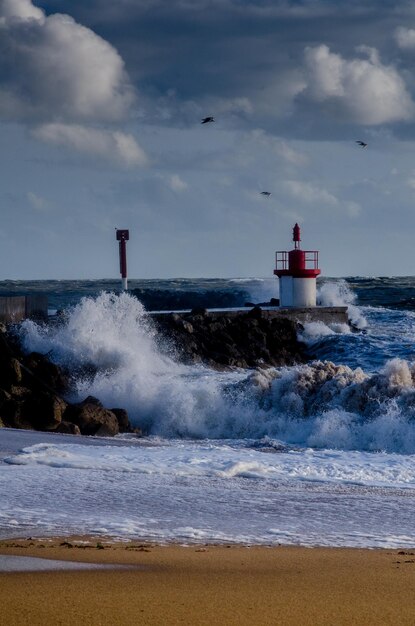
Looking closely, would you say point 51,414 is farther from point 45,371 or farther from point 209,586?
point 209,586

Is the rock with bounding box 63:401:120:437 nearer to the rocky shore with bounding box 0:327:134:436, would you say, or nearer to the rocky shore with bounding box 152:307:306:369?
the rocky shore with bounding box 0:327:134:436

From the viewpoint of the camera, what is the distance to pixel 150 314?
722 inches

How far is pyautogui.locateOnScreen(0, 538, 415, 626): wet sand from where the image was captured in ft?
11.8

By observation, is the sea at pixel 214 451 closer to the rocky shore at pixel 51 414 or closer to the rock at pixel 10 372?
the rocky shore at pixel 51 414

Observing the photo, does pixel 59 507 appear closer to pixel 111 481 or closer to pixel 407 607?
pixel 111 481

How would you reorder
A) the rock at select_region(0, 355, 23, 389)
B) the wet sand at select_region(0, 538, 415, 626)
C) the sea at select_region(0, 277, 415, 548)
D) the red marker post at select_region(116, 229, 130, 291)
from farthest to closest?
the red marker post at select_region(116, 229, 130, 291) → the rock at select_region(0, 355, 23, 389) → the sea at select_region(0, 277, 415, 548) → the wet sand at select_region(0, 538, 415, 626)

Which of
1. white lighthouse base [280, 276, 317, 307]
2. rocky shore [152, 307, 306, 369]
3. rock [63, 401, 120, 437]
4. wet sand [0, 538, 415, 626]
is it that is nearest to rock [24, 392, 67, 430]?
rock [63, 401, 120, 437]

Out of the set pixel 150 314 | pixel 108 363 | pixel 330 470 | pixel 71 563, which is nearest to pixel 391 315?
pixel 150 314

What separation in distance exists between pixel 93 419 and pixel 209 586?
6906 millimetres

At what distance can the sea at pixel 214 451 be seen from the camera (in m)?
5.73

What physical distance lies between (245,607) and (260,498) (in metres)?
2.91

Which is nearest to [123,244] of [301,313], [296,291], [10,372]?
[296,291]

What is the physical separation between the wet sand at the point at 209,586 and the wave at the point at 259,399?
5.77 metres

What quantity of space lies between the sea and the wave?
2 centimetres
